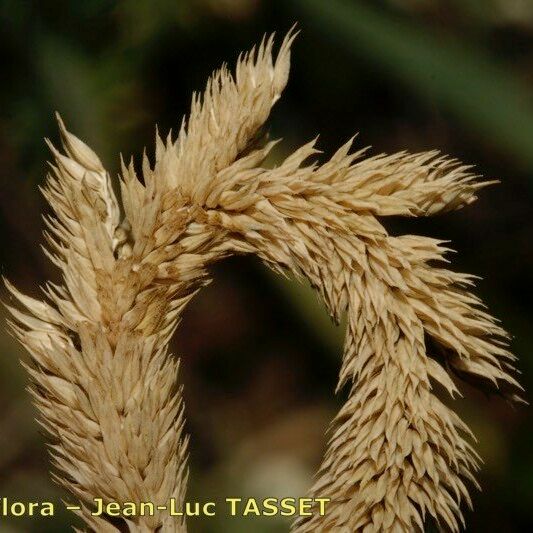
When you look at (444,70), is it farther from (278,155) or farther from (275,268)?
(275,268)

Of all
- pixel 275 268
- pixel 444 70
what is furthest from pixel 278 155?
pixel 275 268

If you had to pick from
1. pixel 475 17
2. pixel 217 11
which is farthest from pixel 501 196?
pixel 217 11

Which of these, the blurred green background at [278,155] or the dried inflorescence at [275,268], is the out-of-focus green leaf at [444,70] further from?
the dried inflorescence at [275,268]

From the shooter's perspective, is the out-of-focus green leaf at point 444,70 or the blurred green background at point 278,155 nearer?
the out-of-focus green leaf at point 444,70

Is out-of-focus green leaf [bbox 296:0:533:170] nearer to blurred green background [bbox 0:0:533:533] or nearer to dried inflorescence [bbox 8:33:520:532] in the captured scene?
blurred green background [bbox 0:0:533:533]

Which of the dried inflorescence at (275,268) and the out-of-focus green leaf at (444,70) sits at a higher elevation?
the out-of-focus green leaf at (444,70)

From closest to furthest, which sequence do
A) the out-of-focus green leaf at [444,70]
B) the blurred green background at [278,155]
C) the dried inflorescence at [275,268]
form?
1. the dried inflorescence at [275,268]
2. the out-of-focus green leaf at [444,70]
3. the blurred green background at [278,155]

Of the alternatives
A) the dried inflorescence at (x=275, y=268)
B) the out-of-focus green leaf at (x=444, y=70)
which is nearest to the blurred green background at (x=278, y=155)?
the out-of-focus green leaf at (x=444, y=70)
